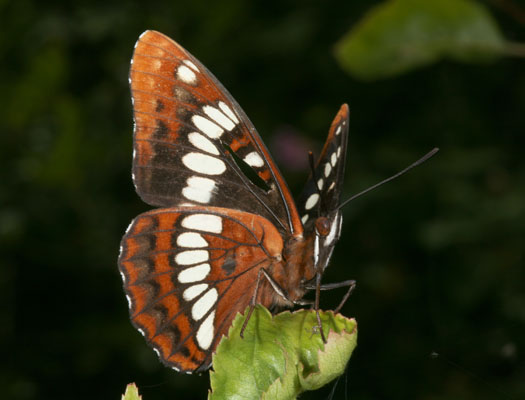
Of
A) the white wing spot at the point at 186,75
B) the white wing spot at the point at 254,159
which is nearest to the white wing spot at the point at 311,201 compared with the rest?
the white wing spot at the point at 254,159

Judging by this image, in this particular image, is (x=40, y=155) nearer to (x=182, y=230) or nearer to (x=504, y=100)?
(x=182, y=230)

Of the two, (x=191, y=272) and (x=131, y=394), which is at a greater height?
(x=131, y=394)

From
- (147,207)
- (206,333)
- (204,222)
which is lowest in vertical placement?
(147,207)

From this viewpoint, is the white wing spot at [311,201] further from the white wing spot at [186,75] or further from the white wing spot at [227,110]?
the white wing spot at [186,75]

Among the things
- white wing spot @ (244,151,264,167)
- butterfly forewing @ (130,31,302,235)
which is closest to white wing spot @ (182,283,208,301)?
butterfly forewing @ (130,31,302,235)

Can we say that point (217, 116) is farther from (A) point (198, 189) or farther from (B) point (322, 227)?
(B) point (322, 227)

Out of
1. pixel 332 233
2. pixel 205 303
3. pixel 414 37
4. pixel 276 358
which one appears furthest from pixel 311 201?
pixel 276 358

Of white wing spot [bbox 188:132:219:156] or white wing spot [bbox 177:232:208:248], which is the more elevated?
white wing spot [bbox 188:132:219:156]

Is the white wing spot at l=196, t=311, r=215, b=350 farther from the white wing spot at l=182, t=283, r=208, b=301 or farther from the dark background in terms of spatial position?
the dark background
